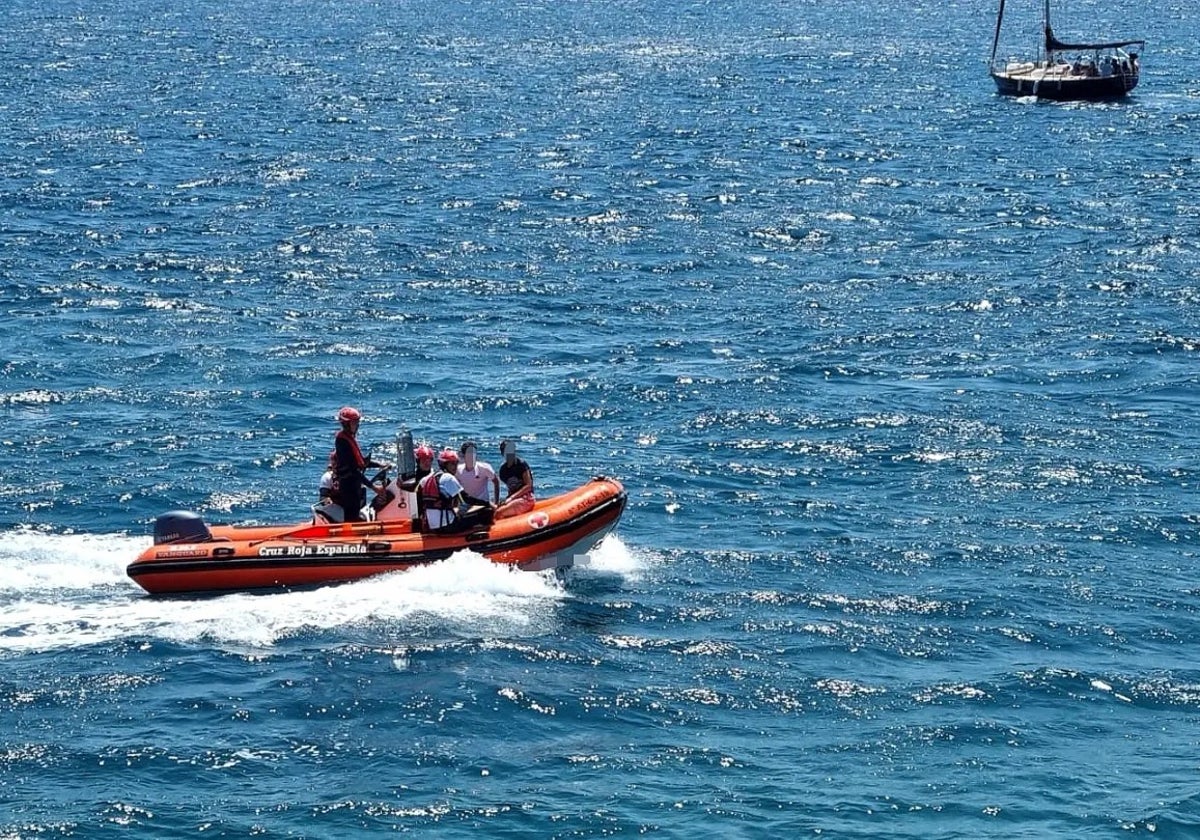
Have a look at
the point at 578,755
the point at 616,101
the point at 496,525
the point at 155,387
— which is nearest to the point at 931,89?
the point at 616,101

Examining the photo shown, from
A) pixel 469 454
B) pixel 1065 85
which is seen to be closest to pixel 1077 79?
pixel 1065 85

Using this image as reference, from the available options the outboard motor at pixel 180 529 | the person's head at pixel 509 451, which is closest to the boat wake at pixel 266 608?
the outboard motor at pixel 180 529

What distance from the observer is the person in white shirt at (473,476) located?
24906 millimetres

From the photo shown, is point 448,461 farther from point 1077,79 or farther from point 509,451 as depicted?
point 1077,79

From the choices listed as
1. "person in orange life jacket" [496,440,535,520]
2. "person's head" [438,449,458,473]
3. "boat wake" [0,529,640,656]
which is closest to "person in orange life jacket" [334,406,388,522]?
"person's head" [438,449,458,473]

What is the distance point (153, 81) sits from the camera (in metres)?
90.9

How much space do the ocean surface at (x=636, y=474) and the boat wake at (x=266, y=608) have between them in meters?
0.07

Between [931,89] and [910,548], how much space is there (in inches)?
2588

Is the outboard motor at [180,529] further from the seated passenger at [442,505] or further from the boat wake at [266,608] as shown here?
the seated passenger at [442,505]

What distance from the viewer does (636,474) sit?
29.3m

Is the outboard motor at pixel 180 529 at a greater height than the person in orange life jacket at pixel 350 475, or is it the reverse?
the person in orange life jacket at pixel 350 475

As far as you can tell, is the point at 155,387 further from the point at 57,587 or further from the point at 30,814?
the point at 30,814

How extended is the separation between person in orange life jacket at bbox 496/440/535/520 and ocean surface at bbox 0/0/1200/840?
46.8 inches

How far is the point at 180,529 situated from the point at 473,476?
385 centimetres
